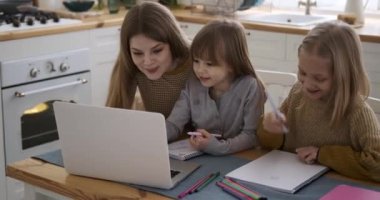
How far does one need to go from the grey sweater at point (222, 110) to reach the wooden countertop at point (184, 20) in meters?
1.18

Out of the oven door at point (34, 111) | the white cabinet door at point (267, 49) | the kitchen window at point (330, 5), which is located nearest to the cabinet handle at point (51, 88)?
the oven door at point (34, 111)

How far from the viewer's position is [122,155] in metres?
1.40

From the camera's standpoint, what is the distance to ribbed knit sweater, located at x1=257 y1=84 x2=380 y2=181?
4.83ft

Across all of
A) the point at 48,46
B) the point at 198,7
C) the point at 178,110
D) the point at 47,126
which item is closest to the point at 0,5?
the point at 48,46

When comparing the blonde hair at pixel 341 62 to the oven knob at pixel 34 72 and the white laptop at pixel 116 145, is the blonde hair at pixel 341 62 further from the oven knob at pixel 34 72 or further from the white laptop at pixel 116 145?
the oven knob at pixel 34 72

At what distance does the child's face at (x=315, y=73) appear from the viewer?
5.03 ft

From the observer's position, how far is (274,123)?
1630mm

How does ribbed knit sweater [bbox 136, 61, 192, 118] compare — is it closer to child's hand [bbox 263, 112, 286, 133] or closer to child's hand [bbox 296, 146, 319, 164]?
child's hand [bbox 263, 112, 286, 133]

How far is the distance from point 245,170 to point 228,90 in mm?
374

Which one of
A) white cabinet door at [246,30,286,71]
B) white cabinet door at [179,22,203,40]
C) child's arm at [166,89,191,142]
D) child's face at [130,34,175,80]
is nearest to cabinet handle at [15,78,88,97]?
white cabinet door at [179,22,203,40]

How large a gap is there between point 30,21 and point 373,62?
1626 mm

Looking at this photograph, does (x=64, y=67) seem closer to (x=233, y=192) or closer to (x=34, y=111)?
(x=34, y=111)

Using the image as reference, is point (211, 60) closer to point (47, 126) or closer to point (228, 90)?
point (228, 90)

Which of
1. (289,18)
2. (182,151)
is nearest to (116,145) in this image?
(182,151)
